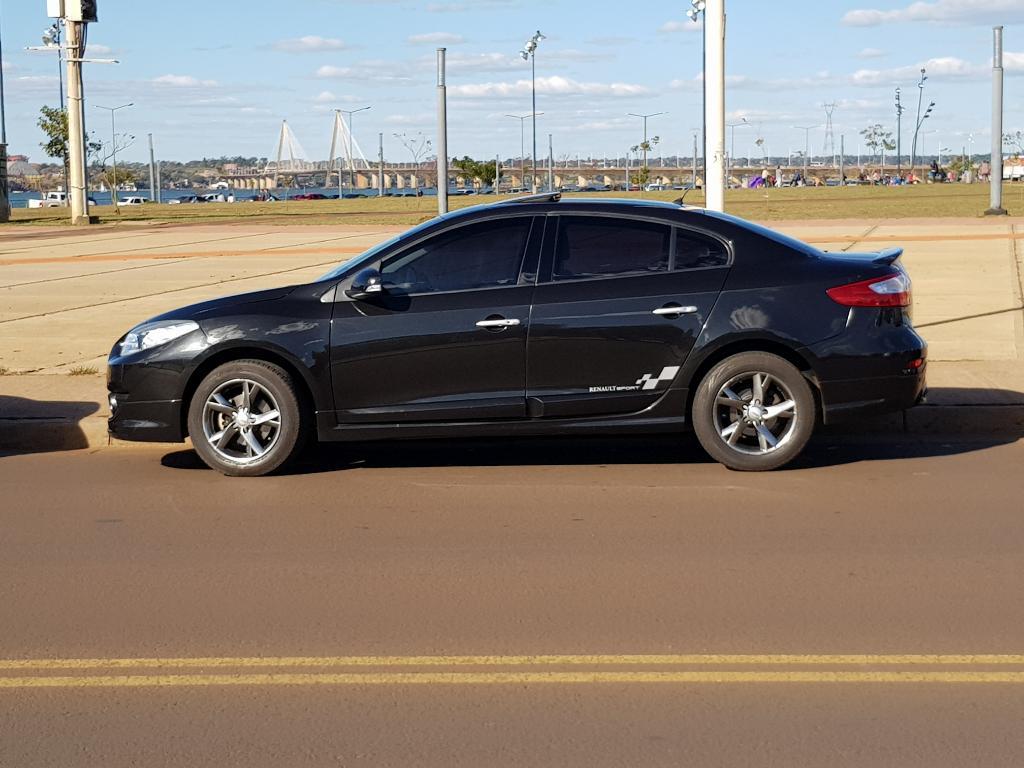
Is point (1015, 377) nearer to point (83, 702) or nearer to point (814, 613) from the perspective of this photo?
point (814, 613)

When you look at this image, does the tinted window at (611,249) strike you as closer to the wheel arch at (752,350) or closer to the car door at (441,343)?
the car door at (441,343)

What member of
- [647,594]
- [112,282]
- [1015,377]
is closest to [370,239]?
[112,282]

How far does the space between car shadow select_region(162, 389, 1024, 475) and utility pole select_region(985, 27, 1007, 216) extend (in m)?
29.3

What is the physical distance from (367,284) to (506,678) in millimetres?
3918

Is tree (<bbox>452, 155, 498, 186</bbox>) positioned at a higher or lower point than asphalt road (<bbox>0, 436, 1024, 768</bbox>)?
higher

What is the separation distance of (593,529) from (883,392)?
2266 mm

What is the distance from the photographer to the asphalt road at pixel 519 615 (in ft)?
14.7

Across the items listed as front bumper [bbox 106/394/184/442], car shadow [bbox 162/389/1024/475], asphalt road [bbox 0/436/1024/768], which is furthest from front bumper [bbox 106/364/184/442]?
car shadow [bbox 162/389/1024/475]

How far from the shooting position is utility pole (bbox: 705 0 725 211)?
13.0 m

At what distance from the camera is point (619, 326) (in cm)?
847

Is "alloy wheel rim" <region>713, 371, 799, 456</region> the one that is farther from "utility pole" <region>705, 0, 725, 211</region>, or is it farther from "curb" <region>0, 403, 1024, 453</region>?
"utility pole" <region>705, 0, 725, 211</region>

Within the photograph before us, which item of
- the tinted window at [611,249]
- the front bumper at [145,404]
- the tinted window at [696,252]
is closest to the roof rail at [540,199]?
the tinted window at [611,249]

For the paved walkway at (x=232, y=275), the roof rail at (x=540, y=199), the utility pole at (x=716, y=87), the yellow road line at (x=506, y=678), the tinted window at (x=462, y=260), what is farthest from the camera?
the paved walkway at (x=232, y=275)

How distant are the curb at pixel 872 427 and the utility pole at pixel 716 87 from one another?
359 centimetres
